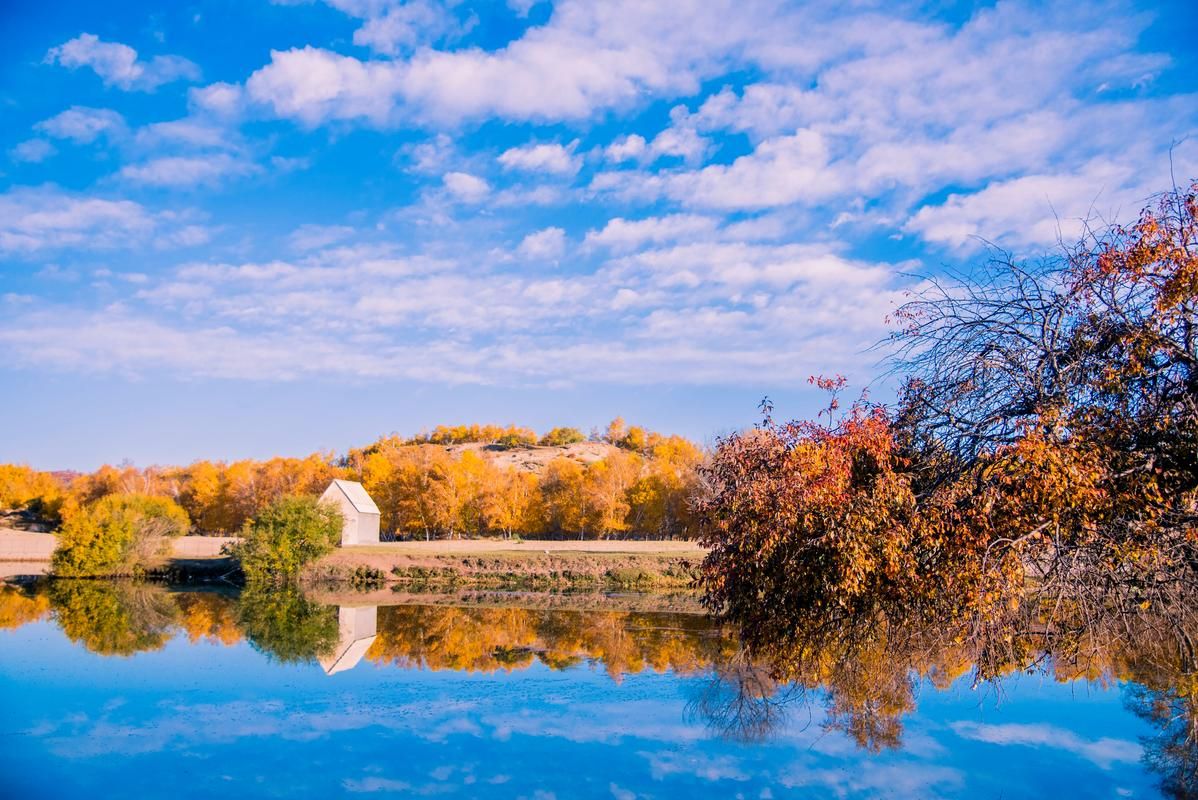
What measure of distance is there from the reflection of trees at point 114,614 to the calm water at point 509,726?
0.38 metres

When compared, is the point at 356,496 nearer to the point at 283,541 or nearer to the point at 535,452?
the point at 283,541

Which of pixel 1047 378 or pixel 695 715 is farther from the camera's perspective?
pixel 695 715

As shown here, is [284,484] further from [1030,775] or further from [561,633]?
[1030,775]

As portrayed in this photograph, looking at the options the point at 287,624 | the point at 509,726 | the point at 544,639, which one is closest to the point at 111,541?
the point at 287,624

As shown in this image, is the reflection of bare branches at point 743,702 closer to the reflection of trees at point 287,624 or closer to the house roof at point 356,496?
the reflection of trees at point 287,624

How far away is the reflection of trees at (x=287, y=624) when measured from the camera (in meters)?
27.3

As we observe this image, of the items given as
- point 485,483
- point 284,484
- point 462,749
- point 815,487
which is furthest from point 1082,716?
point 284,484

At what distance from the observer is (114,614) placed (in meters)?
35.3

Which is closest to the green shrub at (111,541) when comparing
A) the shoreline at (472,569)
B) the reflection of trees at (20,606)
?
the shoreline at (472,569)

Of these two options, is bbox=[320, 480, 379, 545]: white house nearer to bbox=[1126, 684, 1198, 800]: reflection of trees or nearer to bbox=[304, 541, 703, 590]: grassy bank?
bbox=[304, 541, 703, 590]: grassy bank

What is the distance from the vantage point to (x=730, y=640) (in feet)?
90.9

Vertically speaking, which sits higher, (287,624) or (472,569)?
(472,569)

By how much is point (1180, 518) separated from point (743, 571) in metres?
5.60

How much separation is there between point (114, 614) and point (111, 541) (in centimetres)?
1836
